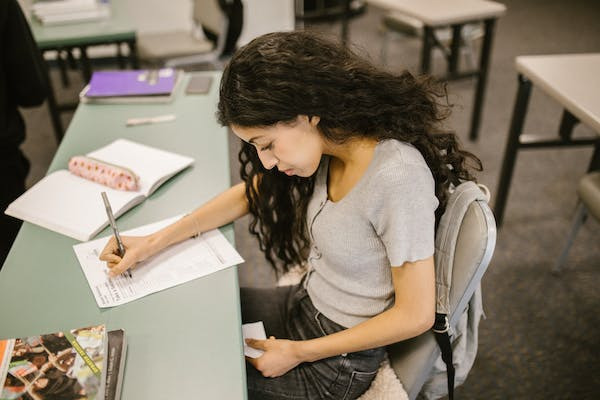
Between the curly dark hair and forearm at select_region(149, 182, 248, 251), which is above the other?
the curly dark hair

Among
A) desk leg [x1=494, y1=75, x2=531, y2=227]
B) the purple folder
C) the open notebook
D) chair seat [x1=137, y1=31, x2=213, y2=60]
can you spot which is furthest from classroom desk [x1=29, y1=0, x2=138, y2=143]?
desk leg [x1=494, y1=75, x2=531, y2=227]

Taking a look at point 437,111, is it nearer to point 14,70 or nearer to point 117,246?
point 117,246

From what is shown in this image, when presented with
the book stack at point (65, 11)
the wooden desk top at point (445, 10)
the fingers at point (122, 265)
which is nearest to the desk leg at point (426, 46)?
the wooden desk top at point (445, 10)

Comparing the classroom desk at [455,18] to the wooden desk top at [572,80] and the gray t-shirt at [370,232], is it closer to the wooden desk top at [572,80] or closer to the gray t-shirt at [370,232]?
the wooden desk top at [572,80]

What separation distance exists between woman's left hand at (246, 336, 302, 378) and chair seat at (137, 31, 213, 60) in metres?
2.36

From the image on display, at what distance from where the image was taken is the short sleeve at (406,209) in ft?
2.84

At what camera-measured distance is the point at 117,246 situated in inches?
42.9

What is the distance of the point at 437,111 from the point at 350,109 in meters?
0.20

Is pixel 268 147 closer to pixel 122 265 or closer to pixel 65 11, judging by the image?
pixel 122 265

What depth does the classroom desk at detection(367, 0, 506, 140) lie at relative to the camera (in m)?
2.61

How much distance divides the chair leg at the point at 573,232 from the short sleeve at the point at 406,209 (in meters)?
1.23

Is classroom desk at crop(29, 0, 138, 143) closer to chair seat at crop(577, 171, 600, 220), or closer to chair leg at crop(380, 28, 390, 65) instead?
chair leg at crop(380, 28, 390, 65)

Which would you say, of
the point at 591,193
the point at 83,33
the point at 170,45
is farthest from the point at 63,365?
the point at 170,45

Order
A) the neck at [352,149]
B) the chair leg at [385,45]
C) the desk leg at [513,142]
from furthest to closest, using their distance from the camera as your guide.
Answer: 1. the chair leg at [385,45]
2. the desk leg at [513,142]
3. the neck at [352,149]
